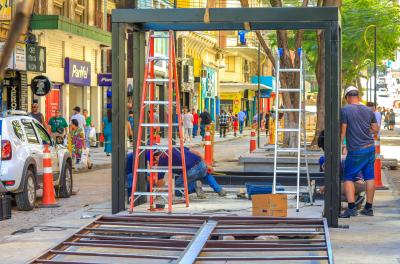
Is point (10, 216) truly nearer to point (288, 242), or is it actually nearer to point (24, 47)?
point (288, 242)

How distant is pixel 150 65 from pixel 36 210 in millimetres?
4013

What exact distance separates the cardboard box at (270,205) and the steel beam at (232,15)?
214 cm

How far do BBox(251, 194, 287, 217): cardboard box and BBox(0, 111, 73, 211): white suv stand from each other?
467cm

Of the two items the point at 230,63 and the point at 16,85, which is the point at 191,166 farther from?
the point at 230,63

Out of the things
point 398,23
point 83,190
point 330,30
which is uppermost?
point 398,23

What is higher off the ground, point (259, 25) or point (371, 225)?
point (259, 25)

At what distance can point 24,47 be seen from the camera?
3153 cm

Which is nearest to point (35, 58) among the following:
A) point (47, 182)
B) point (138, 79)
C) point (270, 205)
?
point (47, 182)

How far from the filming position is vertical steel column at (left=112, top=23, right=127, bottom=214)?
11602 millimetres

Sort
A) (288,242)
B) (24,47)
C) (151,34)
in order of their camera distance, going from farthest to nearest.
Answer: (24,47), (151,34), (288,242)

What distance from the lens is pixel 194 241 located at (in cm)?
896

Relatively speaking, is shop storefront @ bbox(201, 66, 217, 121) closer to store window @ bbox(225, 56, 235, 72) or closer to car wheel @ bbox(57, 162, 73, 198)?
store window @ bbox(225, 56, 235, 72)

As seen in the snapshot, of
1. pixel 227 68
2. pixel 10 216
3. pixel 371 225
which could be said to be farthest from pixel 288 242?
pixel 227 68

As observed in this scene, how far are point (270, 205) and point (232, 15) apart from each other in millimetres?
2357
